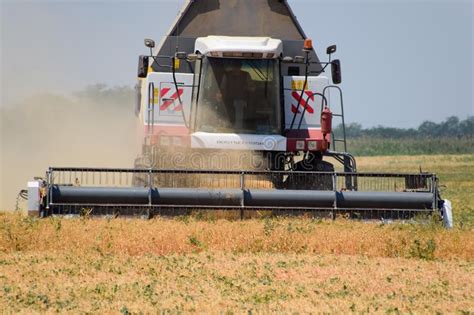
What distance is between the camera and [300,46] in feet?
52.5

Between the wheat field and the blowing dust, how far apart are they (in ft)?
22.6

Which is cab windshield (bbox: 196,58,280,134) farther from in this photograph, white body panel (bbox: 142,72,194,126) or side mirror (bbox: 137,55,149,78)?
side mirror (bbox: 137,55,149,78)

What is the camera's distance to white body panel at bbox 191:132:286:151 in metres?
14.8

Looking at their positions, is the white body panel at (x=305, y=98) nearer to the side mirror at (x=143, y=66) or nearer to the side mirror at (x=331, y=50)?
the side mirror at (x=331, y=50)

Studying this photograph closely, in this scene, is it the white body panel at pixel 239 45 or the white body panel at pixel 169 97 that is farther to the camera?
the white body panel at pixel 169 97

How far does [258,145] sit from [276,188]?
2.20 feet

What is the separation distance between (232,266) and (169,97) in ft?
17.7

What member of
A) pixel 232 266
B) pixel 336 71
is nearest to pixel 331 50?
pixel 336 71

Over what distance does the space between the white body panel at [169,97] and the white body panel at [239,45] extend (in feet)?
1.70

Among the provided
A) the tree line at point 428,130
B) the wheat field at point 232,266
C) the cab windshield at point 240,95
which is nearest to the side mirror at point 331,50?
the cab windshield at point 240,95

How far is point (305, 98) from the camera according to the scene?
15.8 meters

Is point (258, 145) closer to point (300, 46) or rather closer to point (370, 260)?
point (300, 46)

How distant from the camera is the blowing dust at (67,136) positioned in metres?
21.4

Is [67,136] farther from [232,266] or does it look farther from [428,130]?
[428,130]
